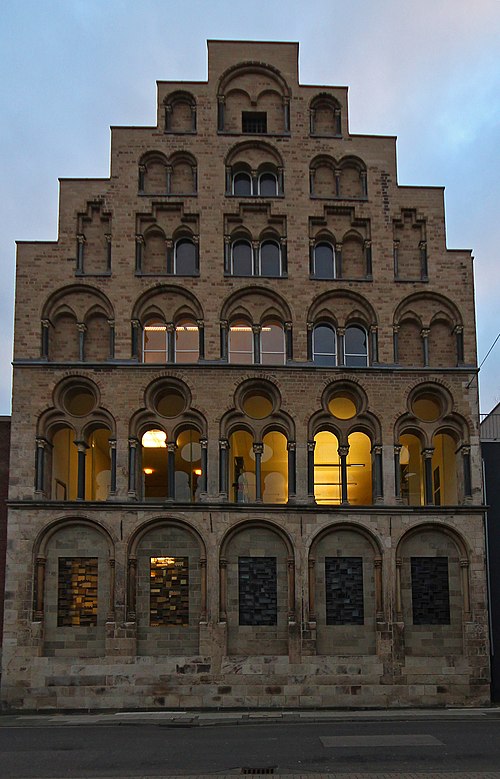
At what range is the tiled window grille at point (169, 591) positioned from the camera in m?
33.4

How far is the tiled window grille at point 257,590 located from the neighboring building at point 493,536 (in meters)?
8.08

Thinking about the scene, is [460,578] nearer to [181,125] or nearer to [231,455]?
[231,455]

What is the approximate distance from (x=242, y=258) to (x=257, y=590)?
12822 mm

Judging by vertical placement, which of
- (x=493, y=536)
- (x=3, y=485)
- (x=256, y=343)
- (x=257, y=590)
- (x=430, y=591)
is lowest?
(x=430, y=591)

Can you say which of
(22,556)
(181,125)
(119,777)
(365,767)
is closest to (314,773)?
(365,767)

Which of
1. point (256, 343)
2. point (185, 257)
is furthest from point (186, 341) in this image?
point (185, 257)

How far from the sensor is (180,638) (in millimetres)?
33250

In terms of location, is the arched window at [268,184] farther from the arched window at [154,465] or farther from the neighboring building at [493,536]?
the neighboring building at [493,536]

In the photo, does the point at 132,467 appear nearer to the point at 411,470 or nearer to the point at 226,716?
the point at 226,716

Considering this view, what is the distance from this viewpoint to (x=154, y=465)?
1383 inches

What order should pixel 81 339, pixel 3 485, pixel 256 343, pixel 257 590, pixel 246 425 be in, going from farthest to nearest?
pixel 256 343, pixel 81 339, pixel 3 485, pixel 246 425, pixel 257 590

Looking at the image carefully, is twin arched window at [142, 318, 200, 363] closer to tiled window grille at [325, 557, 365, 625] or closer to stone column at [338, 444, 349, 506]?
stone column at [338, 444, 349, 506]

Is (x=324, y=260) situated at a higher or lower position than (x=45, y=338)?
higher

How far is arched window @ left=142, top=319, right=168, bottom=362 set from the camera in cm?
3581
